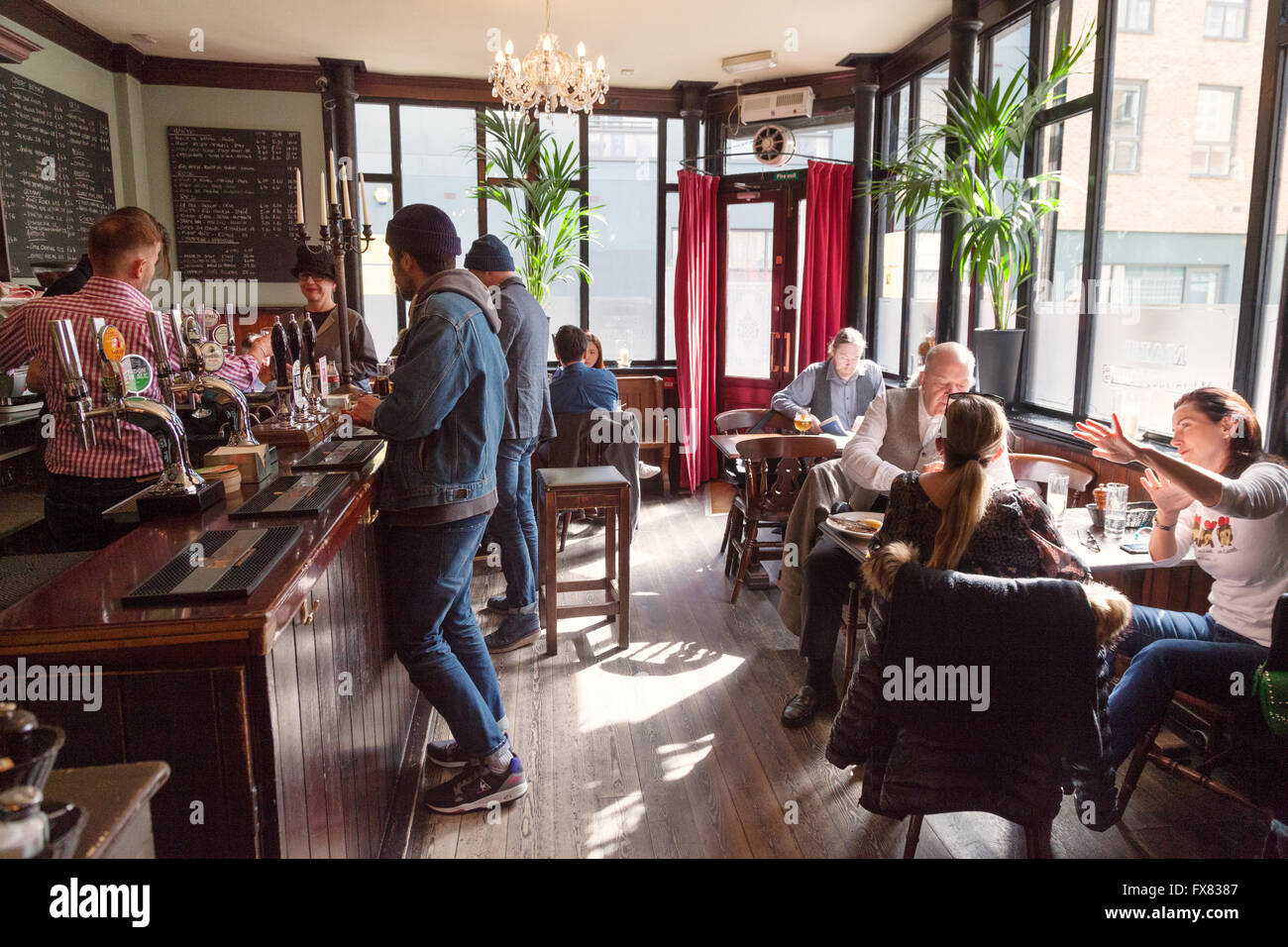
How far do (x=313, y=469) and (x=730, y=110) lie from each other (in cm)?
563

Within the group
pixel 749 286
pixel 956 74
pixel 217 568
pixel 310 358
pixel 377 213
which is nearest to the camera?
pixel 217 568

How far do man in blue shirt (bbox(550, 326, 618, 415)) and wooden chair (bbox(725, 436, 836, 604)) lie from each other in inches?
34.0

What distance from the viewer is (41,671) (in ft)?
4.25

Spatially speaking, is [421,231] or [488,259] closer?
[421,231]

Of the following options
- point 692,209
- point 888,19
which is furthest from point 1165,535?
point 692,209

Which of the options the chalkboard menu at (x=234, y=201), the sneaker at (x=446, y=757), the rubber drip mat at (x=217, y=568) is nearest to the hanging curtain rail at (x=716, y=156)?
the chalkboard menu at (x=234, y=201)

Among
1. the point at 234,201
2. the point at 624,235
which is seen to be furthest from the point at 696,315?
the point at 234,201

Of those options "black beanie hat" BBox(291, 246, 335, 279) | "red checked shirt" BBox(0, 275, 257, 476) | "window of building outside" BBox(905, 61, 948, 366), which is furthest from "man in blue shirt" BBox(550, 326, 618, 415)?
"red checked shirt" BBox(0, 275, 257, 476)

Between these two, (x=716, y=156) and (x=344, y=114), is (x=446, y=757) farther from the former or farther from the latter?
(x=716, y=156)

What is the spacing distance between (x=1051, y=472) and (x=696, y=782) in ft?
6.57

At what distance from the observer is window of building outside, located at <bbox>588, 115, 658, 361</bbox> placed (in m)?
7.09

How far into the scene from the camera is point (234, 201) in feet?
21.0

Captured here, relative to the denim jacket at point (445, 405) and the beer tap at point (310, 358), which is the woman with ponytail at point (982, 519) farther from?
the beer tap at point (310, 358)

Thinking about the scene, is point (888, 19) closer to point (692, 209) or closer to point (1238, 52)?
point (692, 209)
